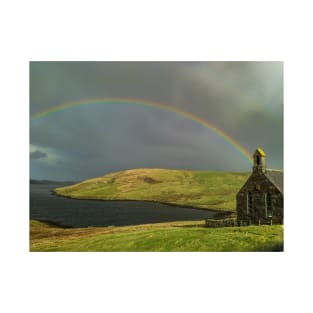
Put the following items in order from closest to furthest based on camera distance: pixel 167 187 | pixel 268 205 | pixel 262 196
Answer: pixel 268 205
pixel 262 196
pixel 167 187

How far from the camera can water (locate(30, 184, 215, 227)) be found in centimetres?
4175

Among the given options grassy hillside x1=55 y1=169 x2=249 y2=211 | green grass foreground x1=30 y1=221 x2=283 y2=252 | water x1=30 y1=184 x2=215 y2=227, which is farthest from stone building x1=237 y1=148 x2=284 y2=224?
grassy hillside x1=55 y1=169 x2=249 y2=211

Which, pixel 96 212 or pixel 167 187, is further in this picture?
pixel 167 187

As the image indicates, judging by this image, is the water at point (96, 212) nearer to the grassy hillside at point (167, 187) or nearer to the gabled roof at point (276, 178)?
the grassy hillside at point (167, 187)

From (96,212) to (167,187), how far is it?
22397 mm

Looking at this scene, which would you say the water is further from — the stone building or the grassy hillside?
the stone building

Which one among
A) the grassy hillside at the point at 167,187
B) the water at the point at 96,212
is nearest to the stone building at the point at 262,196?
the water at the point at 96,212

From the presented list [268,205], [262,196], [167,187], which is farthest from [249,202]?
[167,187]

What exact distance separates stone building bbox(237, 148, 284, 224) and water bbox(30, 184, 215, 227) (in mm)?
12275

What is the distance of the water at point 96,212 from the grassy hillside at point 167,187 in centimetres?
274

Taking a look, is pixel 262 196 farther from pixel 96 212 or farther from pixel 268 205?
pixel 96 212

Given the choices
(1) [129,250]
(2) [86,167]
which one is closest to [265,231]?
(1) [129,250]

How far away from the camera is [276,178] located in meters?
31.5

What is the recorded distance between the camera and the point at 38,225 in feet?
122
